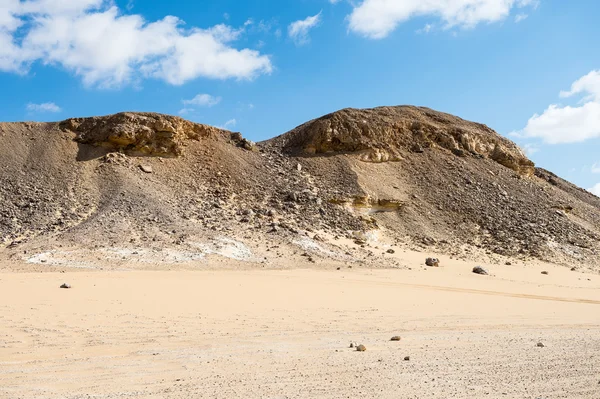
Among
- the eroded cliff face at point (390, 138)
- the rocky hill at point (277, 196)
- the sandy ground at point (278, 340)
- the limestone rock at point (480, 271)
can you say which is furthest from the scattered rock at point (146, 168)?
the limestone rock at point (480, 271)

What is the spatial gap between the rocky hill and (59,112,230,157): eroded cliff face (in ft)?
0.27

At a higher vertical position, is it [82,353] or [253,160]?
[253,160]

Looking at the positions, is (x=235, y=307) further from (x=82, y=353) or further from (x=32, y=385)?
(x=32, y=385)

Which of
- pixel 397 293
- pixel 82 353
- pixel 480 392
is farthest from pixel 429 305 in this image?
pixel 82 353

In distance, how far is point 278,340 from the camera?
791 cm

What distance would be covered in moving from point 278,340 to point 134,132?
26.1 m

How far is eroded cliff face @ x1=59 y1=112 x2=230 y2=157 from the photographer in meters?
31.1

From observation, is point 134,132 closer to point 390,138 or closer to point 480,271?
point 390,138

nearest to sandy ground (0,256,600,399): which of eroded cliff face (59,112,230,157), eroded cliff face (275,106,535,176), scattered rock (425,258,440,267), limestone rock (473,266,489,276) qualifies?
limestone rock (473,266,489,276)

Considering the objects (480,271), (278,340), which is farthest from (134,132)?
(278,340)

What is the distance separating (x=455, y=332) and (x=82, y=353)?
5834mm

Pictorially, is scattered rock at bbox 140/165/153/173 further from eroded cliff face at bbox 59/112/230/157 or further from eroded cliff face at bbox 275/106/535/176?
eroded cliff face at bbox 275/106/535/176

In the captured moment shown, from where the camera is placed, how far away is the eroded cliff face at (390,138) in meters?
35.6

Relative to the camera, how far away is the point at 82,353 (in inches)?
262
